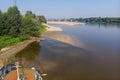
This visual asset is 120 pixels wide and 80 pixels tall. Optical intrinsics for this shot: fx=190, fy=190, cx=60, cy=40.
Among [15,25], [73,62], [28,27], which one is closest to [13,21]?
[15,25]

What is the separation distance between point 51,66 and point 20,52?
12889 mm

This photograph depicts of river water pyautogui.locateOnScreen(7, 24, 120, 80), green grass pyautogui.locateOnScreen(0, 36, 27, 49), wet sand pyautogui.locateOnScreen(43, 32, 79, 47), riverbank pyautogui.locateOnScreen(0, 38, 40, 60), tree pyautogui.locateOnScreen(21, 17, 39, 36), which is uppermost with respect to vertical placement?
tree pyautogui.locateOnScreen(21, 17, 39, 36)

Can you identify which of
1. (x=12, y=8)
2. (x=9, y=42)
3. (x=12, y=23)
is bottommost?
(x=9, y=42)

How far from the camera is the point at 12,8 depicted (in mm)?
59031

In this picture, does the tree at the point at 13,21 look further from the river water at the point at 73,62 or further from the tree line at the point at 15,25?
the river water at the point at 73,62

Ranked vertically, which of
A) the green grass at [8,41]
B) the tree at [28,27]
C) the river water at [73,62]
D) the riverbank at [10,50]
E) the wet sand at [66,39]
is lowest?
the river water at [73,62]

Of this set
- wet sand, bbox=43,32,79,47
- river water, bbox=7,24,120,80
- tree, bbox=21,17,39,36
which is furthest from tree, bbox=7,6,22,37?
wet sand, bbox=43,32,79,47

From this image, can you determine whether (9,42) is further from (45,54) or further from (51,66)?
Result: (51,66)

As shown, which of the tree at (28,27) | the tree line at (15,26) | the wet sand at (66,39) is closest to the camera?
the wet sand at (66,39)

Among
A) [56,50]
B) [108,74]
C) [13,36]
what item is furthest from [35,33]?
[108,74]

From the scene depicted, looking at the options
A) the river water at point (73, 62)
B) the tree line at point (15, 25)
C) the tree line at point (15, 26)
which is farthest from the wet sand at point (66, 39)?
the tree line at point (15, 26)

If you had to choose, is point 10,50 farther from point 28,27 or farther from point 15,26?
point 28,27

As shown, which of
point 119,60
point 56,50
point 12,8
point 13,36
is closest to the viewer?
point 119,60

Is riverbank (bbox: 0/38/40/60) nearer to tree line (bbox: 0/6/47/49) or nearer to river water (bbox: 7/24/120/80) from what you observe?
river water (bbox: 7/24/120/80)
